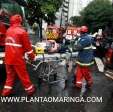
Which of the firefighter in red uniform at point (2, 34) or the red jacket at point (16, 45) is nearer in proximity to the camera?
the red jacket at point (16, 45)

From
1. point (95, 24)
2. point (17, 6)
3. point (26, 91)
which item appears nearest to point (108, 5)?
point (95, 24)

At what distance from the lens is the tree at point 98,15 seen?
4238 centimetres

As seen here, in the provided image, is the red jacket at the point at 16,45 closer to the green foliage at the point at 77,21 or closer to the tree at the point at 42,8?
the tree at the point at 42,8

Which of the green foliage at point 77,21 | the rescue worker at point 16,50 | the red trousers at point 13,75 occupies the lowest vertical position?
the green foliage at point 77,21

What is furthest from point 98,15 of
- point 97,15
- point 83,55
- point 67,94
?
point 67,94

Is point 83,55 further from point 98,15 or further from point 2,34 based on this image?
point 98,15

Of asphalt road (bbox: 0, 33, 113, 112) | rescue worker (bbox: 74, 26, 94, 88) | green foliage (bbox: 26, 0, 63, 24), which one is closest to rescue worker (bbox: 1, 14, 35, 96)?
asphalt road (bbox: 0, 33, 113, 112)

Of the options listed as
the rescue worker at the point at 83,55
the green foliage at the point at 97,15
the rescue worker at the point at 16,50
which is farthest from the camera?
the green foliage at the point at 97,15

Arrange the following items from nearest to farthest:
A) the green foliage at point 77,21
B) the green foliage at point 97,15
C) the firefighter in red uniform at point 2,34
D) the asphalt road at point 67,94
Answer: the asphalt road at point 67,94 → the firefighter in red uniform at point 2,34 → the green foliage at point 97,15 → the green foliage at point 77,21

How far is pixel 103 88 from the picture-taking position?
34.2 ft

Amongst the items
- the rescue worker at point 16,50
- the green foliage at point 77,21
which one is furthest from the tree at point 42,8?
the green foliage at point 77,21

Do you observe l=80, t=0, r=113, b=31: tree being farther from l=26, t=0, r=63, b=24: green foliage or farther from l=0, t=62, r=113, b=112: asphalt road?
l=0, t=62, r=113, b=112: asphalt road

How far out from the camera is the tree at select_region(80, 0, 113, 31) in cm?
4238

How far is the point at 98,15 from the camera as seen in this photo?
1721 inches
